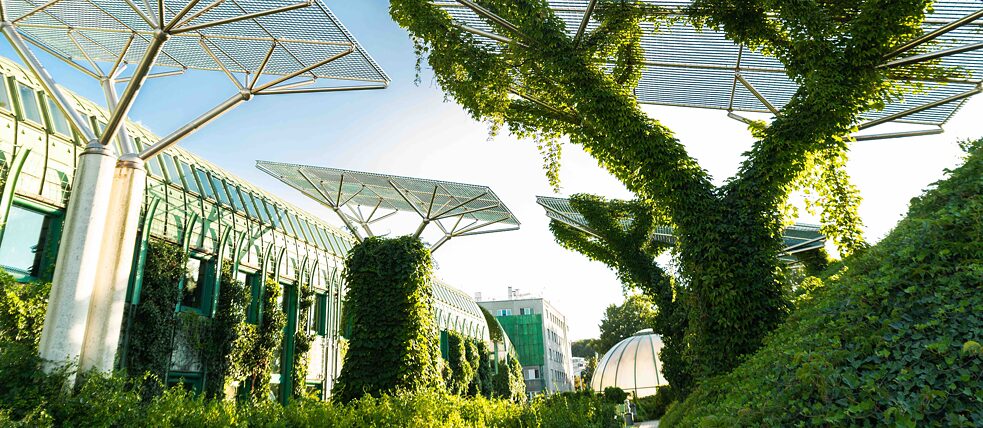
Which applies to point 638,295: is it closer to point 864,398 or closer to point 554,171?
point 554,171

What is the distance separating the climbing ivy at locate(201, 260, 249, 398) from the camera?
18.4 metres

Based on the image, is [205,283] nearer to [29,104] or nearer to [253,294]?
[253,294]

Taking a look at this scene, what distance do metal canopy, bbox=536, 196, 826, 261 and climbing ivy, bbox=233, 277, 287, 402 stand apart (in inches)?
490

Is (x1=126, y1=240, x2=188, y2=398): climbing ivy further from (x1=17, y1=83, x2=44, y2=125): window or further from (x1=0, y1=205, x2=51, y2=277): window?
(x1=17, y1=83, x2=44, y2=125): window

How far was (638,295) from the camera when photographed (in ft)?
93.0

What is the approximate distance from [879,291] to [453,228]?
2178 cm

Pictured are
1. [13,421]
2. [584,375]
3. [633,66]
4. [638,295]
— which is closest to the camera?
[13,421]

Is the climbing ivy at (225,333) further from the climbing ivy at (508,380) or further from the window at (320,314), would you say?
the climbing ivy at (508,380)

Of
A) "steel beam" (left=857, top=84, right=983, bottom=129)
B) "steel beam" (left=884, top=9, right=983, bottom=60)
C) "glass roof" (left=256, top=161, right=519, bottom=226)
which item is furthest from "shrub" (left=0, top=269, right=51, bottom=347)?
"steel beam" (left=857, top=84, right=983, bottom=129)

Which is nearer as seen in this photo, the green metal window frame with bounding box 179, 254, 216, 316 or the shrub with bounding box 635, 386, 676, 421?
the green metal window frame with bounding box 179, 254, 216, 316

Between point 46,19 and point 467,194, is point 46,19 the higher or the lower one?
the higher one

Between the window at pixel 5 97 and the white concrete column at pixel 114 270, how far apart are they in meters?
5.67

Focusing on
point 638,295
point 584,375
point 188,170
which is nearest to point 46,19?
point 188,170

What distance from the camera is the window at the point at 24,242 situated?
12.9 m
